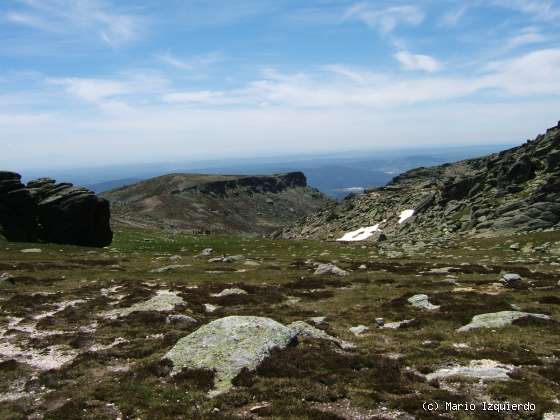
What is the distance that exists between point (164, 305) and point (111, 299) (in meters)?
5.52

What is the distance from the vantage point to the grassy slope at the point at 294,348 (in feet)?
50.5

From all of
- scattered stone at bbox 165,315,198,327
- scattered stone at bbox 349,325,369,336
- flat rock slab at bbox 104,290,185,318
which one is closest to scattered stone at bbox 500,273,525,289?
scattered stone at bbox 349,325,369,336

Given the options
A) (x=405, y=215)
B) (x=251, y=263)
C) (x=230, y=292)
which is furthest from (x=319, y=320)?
(x=405, y=215)

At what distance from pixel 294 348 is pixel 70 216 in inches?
2177

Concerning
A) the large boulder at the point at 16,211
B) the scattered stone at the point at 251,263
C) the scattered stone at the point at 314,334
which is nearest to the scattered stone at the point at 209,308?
the scattered stone at the point at 314,334

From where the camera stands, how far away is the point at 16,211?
62.9m

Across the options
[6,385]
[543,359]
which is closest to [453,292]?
[543,359]

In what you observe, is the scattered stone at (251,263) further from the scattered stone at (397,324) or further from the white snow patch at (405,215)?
the white snow patch at (405,215)

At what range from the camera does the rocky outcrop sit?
62.4 m

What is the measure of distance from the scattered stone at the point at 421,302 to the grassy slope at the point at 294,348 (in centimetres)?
86

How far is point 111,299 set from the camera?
33.5 meters

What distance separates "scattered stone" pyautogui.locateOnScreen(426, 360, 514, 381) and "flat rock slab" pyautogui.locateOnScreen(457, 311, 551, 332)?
5.72m

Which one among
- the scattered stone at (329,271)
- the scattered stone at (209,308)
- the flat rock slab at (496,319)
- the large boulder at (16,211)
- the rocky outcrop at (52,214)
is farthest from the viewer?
the rocky outcrop at (52,214)

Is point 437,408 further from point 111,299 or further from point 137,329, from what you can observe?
point 111,299
